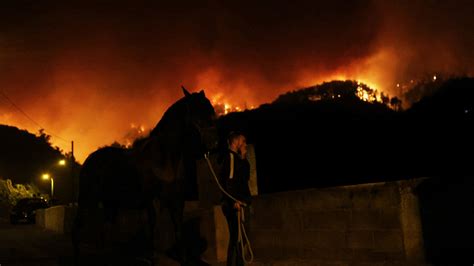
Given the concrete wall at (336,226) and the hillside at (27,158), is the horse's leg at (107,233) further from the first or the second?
the hillside at (27,158)

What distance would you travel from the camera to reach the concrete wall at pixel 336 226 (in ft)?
19.3

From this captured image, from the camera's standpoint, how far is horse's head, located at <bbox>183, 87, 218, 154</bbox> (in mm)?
6844

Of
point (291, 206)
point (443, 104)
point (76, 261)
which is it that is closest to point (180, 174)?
point (291, 206)

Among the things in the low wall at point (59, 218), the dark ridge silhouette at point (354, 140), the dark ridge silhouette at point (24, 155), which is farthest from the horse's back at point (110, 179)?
the dark ridge silhouette at point (24, 155)

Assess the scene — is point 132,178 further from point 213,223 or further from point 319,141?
point 319,141

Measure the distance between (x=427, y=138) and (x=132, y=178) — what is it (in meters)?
33.0

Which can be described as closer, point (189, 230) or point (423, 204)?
point (423, 204)

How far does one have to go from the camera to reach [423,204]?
5.80 metres

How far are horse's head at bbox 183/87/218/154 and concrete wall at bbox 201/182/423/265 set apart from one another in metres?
1.48

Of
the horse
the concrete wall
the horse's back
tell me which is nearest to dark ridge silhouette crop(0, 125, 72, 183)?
the horse's back

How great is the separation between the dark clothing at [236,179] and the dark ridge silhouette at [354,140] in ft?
50.5

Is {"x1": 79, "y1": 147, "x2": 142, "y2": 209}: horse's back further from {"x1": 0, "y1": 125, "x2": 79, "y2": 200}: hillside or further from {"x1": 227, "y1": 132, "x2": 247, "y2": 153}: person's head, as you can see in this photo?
{"x1": 0, "y1": 125, "x2": 79, "y2": 200}: hillside

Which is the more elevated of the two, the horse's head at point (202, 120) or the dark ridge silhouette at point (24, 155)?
the dark ridge silhouette at point (24, 155)

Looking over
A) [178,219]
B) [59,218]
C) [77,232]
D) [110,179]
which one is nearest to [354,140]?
[59,218]
